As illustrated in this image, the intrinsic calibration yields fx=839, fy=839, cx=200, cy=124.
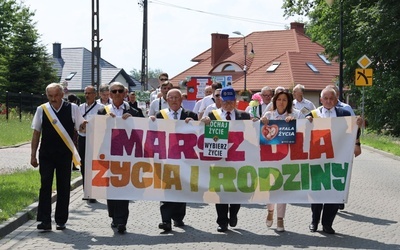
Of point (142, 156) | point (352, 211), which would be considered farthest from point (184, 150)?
point (352, 211)

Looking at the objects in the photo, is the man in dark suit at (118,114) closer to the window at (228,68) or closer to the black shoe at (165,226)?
the black shoe at (165,226)

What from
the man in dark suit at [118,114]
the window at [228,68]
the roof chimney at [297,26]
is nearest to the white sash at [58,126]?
Result: the man in dark suit at [118,114]

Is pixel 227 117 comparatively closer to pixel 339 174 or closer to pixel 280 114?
pixel 280 114

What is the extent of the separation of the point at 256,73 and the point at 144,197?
67985mm

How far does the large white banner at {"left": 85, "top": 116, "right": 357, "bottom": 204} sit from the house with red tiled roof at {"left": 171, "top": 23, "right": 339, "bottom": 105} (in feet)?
189

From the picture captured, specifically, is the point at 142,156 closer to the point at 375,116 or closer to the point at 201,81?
the point at 201,81

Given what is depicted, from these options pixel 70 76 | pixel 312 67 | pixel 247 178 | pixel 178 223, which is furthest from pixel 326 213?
pixel 70 76

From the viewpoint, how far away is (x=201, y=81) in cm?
2672

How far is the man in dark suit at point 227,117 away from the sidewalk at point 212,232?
0.44 ft

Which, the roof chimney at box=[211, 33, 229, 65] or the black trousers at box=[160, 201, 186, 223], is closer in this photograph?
the black trousers at box=[160, 201, 186, 223]

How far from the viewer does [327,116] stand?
36.8 ft

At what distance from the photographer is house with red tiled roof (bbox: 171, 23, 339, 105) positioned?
2926 inches

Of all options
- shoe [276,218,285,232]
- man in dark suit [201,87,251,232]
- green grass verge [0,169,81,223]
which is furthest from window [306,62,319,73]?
shoe [276,218,285,232]

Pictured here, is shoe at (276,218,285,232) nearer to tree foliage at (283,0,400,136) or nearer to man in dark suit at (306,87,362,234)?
man in dark suit at (306,87,362,234)
